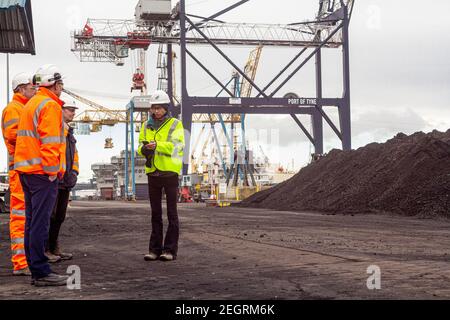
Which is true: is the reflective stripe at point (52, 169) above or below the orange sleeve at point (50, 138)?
below

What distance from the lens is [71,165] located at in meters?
7.86

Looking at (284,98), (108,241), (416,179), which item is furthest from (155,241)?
(284,98)

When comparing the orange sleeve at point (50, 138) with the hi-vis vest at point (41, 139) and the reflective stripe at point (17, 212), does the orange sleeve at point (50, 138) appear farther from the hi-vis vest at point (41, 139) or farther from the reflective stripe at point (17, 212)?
the reflective stripe at point (17, 212)

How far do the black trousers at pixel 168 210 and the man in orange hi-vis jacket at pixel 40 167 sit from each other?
1856 mm

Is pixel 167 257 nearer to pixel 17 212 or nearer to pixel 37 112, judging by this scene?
pixel 17 212

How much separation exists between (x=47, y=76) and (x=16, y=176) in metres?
1.13

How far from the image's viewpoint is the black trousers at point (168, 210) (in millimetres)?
7312

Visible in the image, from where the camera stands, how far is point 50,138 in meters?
5.45

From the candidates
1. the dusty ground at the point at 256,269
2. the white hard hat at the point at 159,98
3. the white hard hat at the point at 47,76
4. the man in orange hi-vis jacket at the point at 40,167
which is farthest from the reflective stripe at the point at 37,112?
the white hard hat at the point at 159,98

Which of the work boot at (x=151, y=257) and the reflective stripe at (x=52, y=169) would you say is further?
the work boot at (x=151, y=257)

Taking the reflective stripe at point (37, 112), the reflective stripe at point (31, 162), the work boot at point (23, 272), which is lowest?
the work boot at point (23, 272)

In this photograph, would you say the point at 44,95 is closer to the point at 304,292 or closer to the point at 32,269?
the point at 32,269
